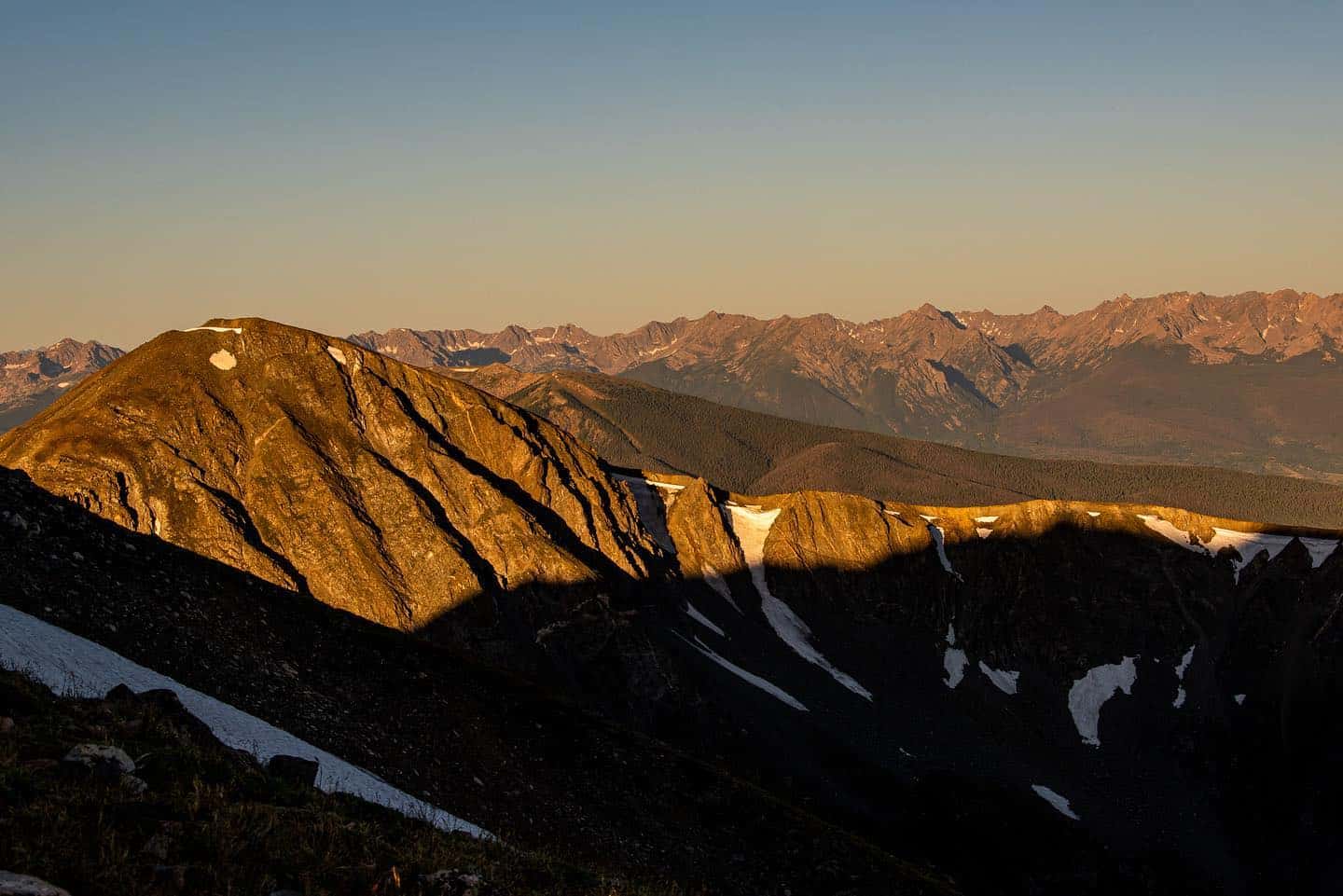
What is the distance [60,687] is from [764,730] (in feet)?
365

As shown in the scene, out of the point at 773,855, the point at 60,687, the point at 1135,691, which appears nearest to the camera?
the point at 60,687

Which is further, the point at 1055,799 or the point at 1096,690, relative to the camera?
the point at 1096,690

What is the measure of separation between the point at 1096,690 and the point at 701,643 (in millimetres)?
79873

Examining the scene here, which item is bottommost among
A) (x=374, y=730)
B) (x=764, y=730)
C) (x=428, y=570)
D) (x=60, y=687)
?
(x=764, y=730)

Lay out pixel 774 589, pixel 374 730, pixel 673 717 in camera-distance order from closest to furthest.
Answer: pixel 374 730, pixel 673 717, pixel 774 589

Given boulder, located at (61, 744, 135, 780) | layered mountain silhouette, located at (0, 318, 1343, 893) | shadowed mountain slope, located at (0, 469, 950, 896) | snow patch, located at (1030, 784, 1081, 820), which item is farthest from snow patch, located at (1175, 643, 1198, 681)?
boulder, located at (61, 744, 135, 780)

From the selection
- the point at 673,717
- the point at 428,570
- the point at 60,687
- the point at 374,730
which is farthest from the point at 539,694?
the point at 428,570

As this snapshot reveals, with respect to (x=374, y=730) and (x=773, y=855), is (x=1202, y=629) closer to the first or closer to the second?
(x=773, y=855)

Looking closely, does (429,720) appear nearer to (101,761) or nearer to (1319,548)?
(101,761)

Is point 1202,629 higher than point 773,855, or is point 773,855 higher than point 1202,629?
point 773,855

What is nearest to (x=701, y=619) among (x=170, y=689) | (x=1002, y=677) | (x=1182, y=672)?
(x=1002, y=677)

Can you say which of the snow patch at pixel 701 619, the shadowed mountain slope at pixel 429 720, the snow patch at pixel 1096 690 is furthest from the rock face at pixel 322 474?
the snow patch at pixel 1096 690

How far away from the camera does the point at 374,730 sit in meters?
40.2

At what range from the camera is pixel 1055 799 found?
147250mm
